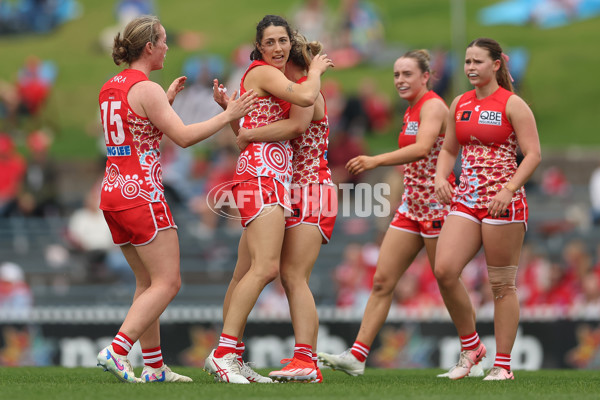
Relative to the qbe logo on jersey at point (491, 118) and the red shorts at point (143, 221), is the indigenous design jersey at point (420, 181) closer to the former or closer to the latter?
the qbe logo on jersey at point (491, 118)

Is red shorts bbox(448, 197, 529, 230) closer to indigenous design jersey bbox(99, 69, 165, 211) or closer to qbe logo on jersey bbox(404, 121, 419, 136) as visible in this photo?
qbe logo on jersey bbox(404, 121, 419, 136)

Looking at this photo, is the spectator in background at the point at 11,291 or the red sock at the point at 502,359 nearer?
the red sock at the point at 502,359

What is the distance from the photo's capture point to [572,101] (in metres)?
25.3

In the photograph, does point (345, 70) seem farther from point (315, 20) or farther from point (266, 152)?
point (266, 152)

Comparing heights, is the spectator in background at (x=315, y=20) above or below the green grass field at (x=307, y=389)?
above

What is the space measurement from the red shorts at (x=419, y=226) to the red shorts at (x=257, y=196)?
1.28 m

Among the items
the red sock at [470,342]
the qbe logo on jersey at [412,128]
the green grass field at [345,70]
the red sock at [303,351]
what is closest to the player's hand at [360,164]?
the qbe logo on jersey at [412,128]

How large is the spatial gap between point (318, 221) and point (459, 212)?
0.99m

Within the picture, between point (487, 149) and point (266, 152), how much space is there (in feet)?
4.89

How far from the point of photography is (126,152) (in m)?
5.87

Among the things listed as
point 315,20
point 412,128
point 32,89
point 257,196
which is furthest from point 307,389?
point 32,89

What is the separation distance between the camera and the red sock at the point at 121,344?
570cm

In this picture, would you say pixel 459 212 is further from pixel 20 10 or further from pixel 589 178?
pixel 20 10

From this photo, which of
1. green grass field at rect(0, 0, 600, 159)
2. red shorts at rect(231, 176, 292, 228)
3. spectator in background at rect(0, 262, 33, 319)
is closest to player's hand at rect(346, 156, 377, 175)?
red shorts at rect(231, 176, 292, 228)
